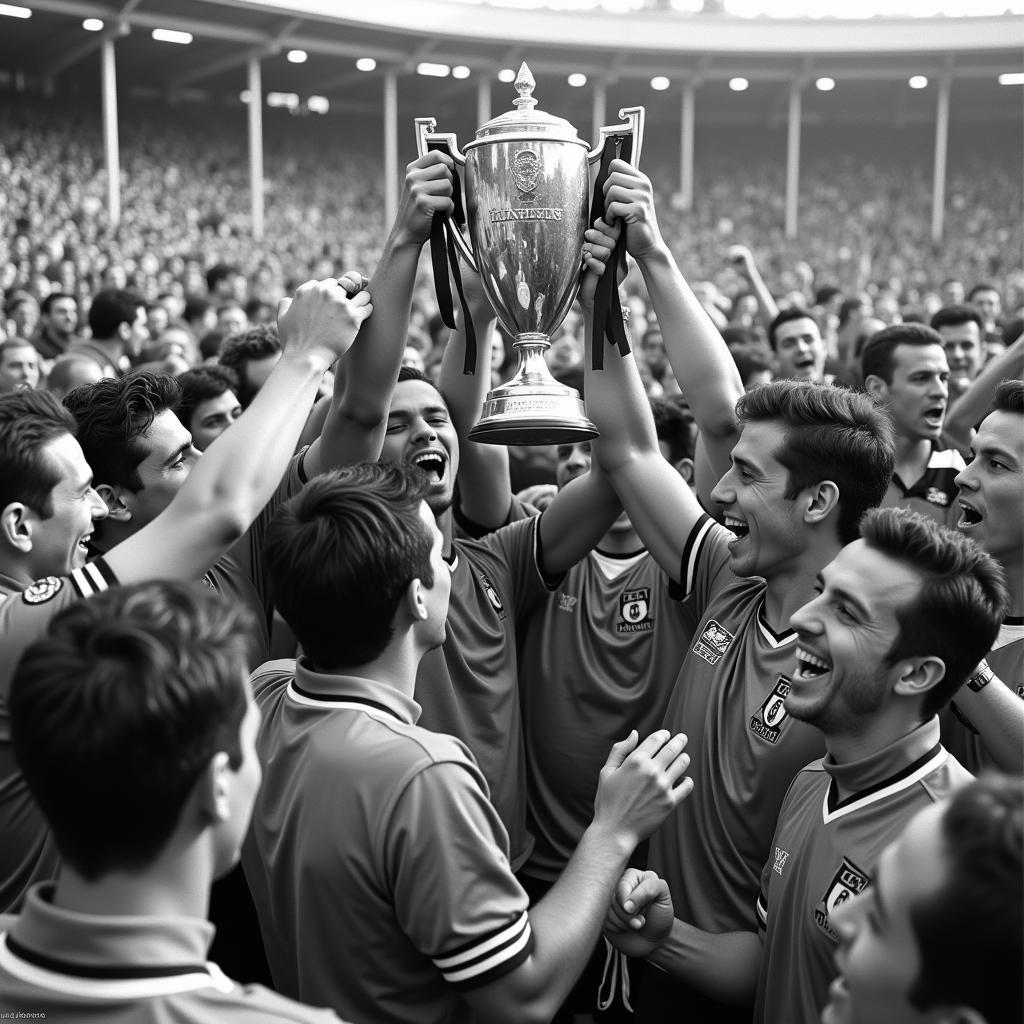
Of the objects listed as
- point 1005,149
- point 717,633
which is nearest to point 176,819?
point 717,633

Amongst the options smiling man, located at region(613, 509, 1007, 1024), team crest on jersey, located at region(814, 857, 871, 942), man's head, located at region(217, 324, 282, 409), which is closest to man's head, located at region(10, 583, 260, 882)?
smiling man, located at region(613, 509, 1007, 1024)

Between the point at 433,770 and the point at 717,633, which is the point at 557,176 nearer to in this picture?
the point at 717,633

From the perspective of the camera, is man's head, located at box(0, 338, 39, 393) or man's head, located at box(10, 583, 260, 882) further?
man's head, located at box(0, 338, 39, 393)

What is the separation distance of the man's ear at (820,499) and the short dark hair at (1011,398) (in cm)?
69

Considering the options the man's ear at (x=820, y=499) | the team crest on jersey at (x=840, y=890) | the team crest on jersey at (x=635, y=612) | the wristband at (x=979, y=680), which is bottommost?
the team crest on jersey at (x=840, y=890)

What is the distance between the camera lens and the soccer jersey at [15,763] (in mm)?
2141

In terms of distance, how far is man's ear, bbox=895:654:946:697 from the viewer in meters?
2.24

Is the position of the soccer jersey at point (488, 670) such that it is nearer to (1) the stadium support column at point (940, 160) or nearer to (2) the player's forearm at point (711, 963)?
(2) the player's forearm at point (711, 963)

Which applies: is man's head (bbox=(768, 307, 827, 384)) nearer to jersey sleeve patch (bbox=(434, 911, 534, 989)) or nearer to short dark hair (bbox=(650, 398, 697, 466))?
short dark hair (bbox=(650, 398, 697, 466))

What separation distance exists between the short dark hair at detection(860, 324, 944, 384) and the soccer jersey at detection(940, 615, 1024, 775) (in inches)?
92.7

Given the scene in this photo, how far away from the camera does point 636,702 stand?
135 inches

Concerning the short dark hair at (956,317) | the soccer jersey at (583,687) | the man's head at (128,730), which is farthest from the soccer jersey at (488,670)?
the short dark hair at (956,317)

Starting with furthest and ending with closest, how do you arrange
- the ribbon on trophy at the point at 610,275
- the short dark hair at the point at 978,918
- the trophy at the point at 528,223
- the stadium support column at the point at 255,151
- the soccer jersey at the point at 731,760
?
1. the stadium support column at the point at 255,151
2. the ribbon on trophy at the point at 610,275
3. the trophy at the point at 528,223
4. the soccer jersey at the point at 731,760
5. the short dark hair at the point at 978,918

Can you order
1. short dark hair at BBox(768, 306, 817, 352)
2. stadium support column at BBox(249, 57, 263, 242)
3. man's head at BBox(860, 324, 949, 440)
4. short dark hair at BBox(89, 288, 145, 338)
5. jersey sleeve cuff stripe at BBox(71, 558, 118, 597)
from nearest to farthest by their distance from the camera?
jersey sleeve cuff stripe at BBox(71, 558, 118, 597)
man's head at BBox(860, 324, 949, 440)
short dark hair at BBox(768, 306, 817, 352)
short dark hair at BBox(89, 288, 145, 338)
stadium support column at BBox(249, 57, 263, 242)
